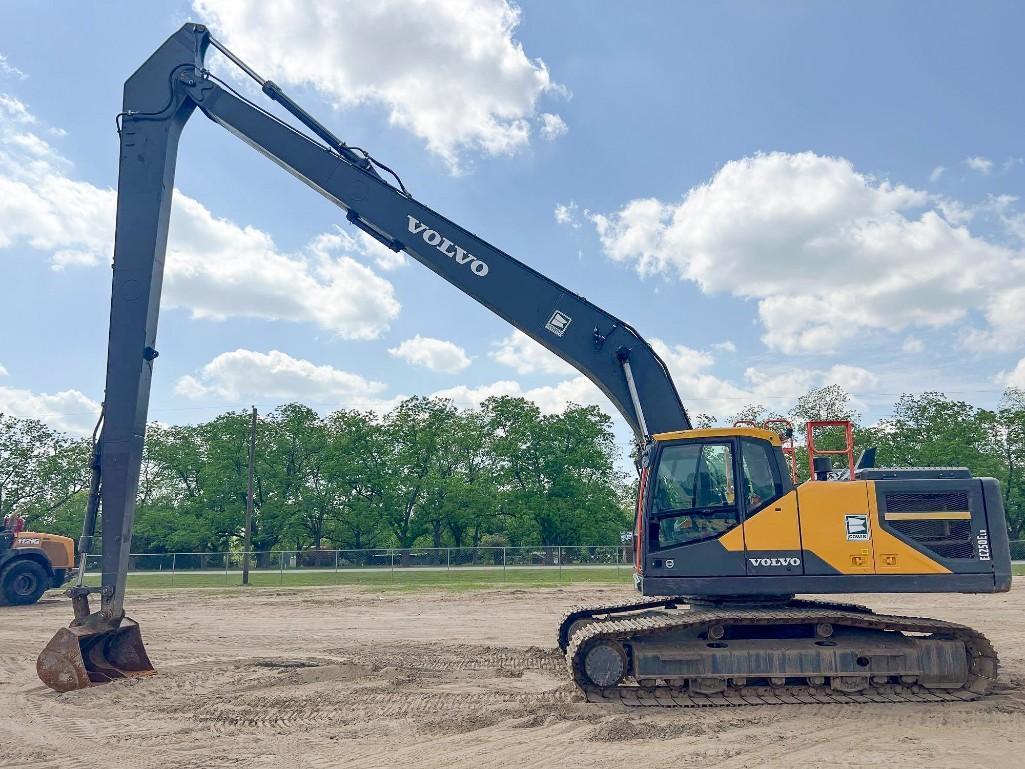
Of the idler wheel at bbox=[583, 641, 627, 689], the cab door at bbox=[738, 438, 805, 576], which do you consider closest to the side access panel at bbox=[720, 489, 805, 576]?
the cab door at bbox=[738, 438, 805, 576]

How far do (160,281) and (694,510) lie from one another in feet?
23.1

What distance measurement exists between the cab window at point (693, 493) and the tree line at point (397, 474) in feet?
130

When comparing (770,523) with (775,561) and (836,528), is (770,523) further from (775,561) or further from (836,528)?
(836,528)

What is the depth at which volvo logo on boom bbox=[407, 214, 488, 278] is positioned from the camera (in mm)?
9531

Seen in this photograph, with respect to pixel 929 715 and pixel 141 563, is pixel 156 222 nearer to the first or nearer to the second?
pixel 929 715

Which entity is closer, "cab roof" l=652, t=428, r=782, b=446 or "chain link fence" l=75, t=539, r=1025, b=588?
"cab roof" l=652, t=428, r=782, b=446

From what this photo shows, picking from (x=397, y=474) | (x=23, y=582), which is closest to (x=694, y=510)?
(x=23, y=582)

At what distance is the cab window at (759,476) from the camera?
7840mm

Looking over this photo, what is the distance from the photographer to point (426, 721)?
709 centimetres

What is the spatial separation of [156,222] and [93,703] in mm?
5604

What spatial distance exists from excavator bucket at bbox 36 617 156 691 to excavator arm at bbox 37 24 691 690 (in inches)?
0.6

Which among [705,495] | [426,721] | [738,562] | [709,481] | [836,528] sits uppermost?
[709,481]

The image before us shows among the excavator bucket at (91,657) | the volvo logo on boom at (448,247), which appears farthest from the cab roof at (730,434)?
the excavator bucket at (91,657)

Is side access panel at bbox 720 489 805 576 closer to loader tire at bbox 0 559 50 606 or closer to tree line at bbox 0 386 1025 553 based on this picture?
loader tire at bbox 0 559 50 606
